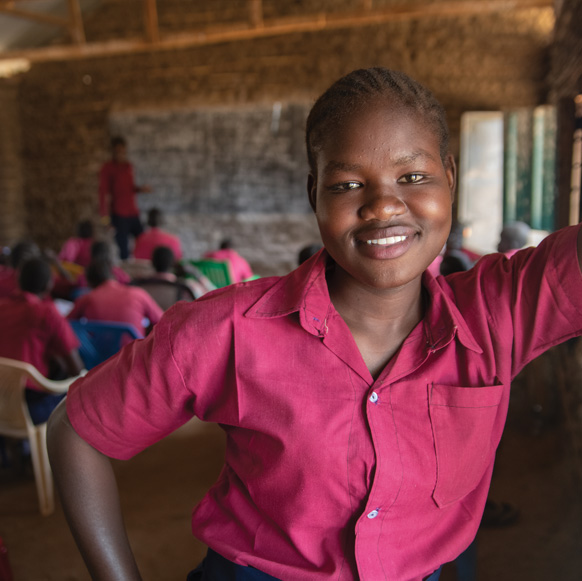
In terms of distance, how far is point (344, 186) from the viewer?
90cm

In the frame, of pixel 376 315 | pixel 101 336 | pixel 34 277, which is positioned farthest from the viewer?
pixel 101 336

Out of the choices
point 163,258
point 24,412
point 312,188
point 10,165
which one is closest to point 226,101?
point 10,165

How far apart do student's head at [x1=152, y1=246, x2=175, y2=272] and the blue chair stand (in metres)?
0.95

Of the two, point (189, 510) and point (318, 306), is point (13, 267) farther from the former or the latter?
point (318, 306)

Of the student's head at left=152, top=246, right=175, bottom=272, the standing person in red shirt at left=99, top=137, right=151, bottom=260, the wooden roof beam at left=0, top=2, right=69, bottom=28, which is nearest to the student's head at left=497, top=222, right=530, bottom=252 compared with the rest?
the student's head at left=152, top=246, right=175, bottom=272

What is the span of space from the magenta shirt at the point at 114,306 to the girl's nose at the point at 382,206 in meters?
2.39

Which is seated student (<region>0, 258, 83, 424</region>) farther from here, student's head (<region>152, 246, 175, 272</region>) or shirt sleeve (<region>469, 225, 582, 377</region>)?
shirt sleeve (<region>469, 225, 582, 377</region>)

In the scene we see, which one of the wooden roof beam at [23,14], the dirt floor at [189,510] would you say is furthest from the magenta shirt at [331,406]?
the wooden roof beam at [23,14]

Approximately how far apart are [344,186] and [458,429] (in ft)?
1.39

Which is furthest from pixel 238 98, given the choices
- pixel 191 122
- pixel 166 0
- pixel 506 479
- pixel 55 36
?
pixel 506 479

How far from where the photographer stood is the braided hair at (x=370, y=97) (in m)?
0.89

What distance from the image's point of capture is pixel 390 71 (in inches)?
36.4

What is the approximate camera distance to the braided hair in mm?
893

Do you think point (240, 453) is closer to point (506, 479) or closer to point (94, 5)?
point (506, 479)
